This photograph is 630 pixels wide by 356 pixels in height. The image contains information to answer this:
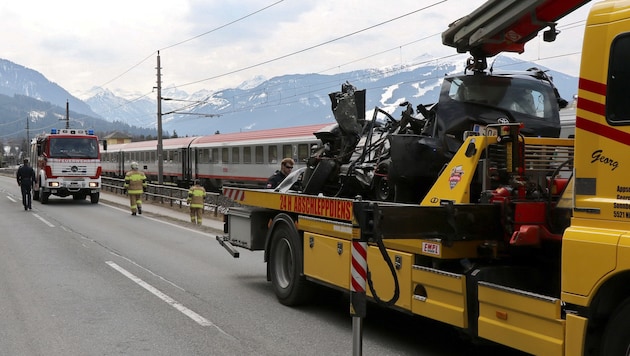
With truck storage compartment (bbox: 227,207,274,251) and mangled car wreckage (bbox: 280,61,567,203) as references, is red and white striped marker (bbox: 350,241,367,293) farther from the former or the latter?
truck storage compartment (bbox: 227,207,274,251)

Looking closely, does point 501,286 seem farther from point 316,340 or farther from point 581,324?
point 316,340

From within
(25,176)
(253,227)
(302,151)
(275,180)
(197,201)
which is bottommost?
(197,201)

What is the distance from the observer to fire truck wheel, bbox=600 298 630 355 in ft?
12.7

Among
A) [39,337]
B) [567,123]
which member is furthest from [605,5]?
[567,123]

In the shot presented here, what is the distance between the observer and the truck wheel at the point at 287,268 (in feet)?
26.6

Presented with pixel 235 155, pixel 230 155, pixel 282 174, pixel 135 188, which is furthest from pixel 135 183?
pixel 230 155

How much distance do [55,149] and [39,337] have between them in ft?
72.3

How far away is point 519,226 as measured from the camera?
16.8ft

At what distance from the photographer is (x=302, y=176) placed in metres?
9.82

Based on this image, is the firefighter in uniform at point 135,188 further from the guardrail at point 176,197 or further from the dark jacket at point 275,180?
the dark jacket at point 275,180

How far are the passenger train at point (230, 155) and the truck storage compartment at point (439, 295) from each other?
1542cm

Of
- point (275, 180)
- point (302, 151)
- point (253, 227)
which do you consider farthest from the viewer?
point (302, 151)

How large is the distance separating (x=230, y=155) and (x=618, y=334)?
31.0 meters

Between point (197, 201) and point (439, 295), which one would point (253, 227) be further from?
point (197, 201)
